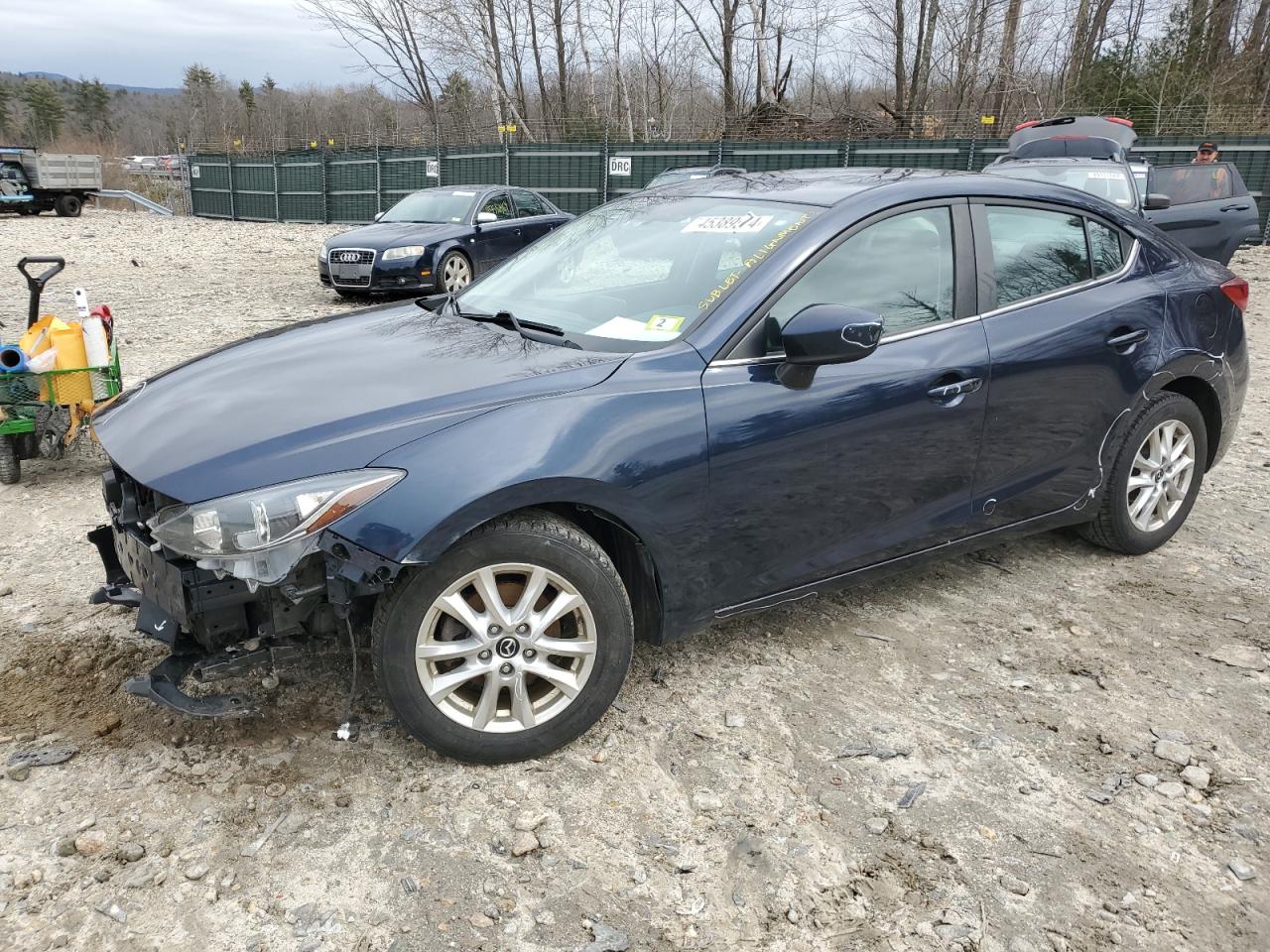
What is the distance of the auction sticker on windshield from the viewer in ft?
10.9

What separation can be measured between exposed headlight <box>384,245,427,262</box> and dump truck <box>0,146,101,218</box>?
23.6m

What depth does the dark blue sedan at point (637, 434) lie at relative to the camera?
2.50 meters

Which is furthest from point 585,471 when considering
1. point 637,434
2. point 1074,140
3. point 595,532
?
point 1074,140

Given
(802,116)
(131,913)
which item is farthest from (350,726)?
(802,116)

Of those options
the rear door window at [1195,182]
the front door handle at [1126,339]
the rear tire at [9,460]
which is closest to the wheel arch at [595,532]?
the front door handle at [1126,339]

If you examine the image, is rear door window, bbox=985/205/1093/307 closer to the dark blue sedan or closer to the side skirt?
the dark blue sedan

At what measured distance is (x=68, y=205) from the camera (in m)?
29.6

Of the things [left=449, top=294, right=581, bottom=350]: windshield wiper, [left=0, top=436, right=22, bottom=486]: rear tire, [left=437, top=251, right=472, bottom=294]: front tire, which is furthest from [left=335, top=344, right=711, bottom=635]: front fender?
[left=437, top=251, right=472, bottom=294]: front tire

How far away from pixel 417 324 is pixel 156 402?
944mm

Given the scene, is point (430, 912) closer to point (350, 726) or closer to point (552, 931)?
point (552, 931)

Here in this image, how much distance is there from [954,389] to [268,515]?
2.31 meters

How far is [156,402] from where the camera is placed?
302cm

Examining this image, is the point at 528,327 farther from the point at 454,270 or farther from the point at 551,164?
the point at 551,164

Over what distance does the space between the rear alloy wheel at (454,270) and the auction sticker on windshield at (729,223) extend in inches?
341
